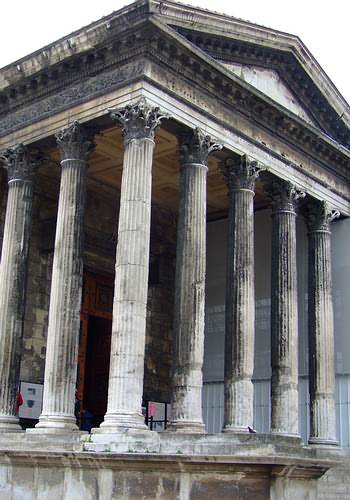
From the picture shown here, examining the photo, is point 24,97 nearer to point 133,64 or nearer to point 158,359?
point 133,64

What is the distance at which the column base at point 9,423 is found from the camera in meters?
15.0

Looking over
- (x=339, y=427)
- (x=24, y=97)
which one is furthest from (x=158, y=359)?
(x=24, y=97)

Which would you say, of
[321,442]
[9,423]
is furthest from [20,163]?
[321,442]

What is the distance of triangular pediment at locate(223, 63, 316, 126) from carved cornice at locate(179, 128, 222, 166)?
2111 millimetres

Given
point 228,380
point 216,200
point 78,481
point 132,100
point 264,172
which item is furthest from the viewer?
point 216,200

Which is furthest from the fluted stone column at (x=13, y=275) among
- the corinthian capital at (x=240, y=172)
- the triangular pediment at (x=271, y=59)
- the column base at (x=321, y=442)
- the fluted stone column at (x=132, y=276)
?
the column base at (x=321, y=442)

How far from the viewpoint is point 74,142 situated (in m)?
15.4

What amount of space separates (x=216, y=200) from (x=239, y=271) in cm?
581

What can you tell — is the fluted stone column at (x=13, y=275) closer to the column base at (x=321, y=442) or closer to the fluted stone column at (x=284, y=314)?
the fluted stone column at (x=284, y=314)

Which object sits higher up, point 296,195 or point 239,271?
point 296,195

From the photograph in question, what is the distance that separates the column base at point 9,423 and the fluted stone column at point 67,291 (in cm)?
131

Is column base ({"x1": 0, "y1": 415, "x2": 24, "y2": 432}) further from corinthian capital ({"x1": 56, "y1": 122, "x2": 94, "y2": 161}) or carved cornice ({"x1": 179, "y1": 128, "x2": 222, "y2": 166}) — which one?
carved cornice ({"x1": 179, "y1": 128, "x2": 222, "y2": 166})

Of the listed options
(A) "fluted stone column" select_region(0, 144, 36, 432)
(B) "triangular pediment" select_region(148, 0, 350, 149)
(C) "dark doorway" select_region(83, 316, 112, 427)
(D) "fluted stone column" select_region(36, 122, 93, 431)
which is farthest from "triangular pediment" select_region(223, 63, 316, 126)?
(C) "dark doorway" select_region(83, 316, 112, 427)

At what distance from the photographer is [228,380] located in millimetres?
15820
